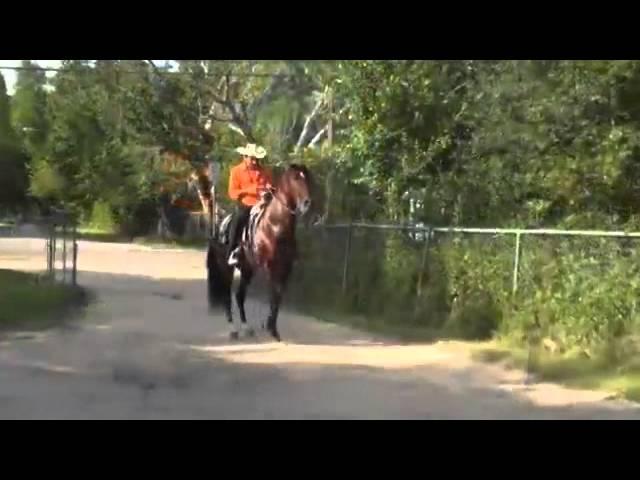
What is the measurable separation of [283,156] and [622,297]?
29.7 ft

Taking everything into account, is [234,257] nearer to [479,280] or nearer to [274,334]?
[274,334]

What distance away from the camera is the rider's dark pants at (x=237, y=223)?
15.3 m

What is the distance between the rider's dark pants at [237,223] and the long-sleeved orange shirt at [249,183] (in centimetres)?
10

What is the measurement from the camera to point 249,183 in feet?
50.2

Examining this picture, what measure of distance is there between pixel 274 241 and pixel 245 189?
1085 mm

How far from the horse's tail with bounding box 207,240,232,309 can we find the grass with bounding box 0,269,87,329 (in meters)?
2.04

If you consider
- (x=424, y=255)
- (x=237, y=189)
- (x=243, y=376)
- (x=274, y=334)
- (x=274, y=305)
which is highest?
(x=237, y=189)

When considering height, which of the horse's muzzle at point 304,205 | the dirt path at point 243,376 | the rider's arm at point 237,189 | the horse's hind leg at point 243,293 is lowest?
the dirt path at point 243,376

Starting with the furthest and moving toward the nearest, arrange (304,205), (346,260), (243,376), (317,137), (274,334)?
1. (317,137)
2. (346,260)
3. (274,334)
4. (304,205)
5. (243,376)

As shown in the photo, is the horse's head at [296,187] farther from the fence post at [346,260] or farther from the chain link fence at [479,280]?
the fence post at [346,260]

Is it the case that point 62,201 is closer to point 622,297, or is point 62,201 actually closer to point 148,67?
point 148,67

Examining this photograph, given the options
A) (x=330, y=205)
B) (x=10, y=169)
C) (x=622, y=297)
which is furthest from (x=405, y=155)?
(x=10, y=169)

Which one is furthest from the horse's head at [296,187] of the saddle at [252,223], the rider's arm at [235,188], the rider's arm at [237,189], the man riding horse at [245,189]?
the rider's arm at [235,188]

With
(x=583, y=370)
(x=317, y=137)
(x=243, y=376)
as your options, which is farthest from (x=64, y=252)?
(x=583, y=370)
